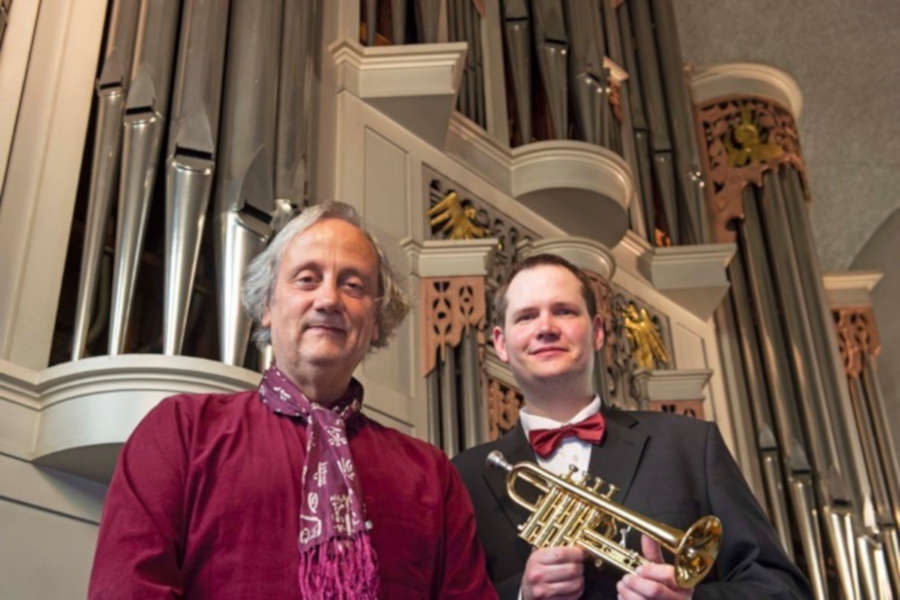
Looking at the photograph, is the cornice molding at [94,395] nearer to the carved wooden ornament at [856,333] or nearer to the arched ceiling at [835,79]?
the carved wooden ornament at [856,333]

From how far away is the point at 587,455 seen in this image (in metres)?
2.33

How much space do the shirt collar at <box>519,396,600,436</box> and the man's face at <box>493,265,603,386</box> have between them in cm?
5

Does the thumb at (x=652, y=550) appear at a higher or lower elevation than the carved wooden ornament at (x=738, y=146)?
lower

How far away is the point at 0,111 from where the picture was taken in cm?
335

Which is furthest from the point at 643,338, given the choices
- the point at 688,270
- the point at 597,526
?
the point at 597,526

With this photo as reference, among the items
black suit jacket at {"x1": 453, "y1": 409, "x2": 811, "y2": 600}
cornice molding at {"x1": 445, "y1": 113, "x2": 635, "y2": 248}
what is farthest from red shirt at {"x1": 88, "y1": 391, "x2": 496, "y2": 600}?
cornice molding at {"x1": 445, "y1": 113, "x2": 635, "y2": 248}

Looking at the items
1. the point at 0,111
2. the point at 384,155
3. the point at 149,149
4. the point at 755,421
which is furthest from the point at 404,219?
the point at 755,421

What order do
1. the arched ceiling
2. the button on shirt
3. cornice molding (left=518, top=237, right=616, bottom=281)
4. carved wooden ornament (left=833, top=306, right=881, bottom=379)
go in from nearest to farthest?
1. the button on shirt
2. cornice molding (left=518, top=237, right=616, bottom=281)
3. carved wooden ornament (left=833, top=306, right=881, bottom=379)
4. the arched ceiling

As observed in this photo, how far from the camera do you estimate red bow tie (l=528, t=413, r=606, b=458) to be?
7.51 ft

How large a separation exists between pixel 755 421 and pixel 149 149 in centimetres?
376

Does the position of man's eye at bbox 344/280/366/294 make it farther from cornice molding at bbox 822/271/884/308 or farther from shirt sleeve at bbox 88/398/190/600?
cornice molding at bbox 822/271/884/308

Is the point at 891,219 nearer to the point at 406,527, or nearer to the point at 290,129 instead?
the point at 290,129

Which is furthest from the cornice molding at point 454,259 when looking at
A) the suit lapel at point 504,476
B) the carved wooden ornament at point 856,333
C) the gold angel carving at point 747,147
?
the carved wooden ornament at point 856,333

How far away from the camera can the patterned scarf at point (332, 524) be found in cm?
173
